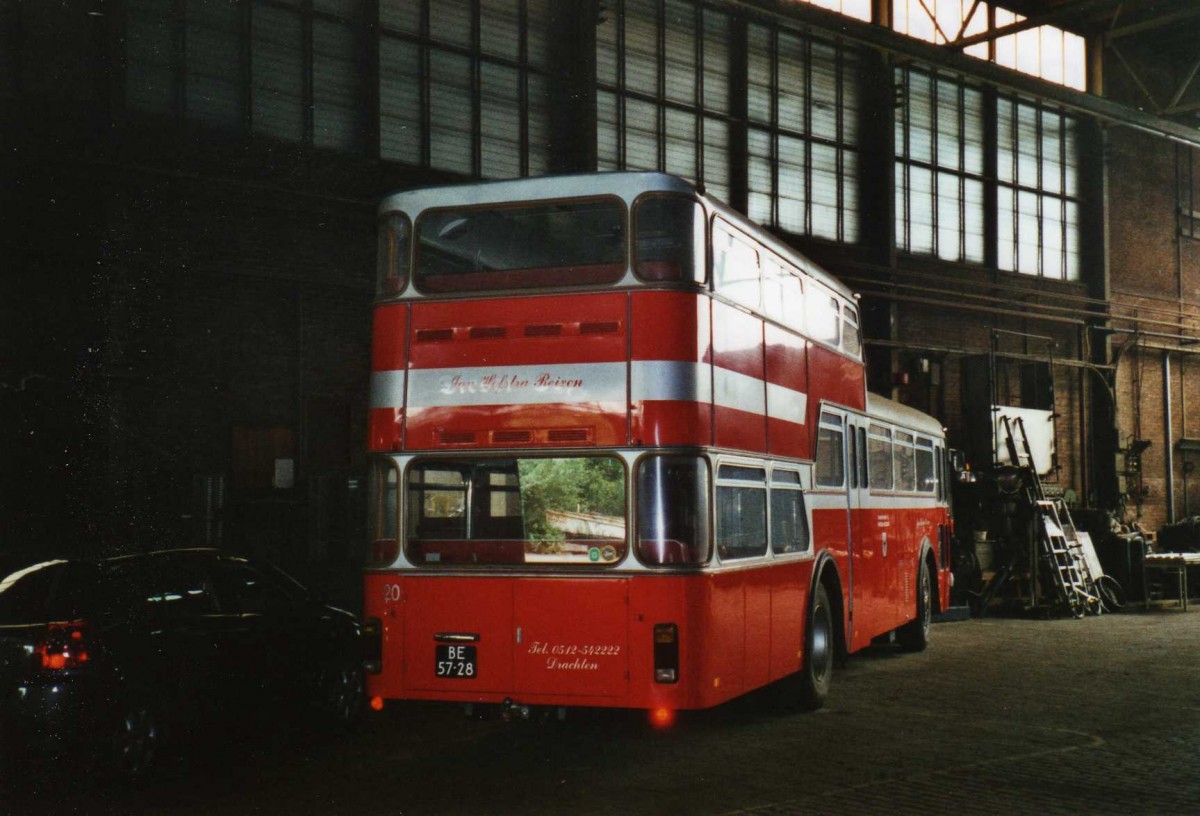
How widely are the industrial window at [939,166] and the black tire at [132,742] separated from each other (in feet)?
76.5

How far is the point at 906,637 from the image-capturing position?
17.9m

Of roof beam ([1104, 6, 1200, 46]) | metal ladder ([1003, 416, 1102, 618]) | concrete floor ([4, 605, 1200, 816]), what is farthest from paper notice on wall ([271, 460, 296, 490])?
roof beam ([1104, 6, 1200, 46])

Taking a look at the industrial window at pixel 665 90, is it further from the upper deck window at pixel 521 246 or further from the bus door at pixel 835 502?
the upper deck window at pixel 521 246

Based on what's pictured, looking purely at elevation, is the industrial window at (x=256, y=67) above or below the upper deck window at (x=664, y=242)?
above

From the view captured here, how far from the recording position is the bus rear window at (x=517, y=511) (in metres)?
9.60

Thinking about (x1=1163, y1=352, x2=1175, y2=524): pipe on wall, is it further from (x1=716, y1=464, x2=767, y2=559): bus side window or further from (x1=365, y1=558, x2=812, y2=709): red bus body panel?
(x1=365, y1=558, x2=812, y2=709): red bus body panel

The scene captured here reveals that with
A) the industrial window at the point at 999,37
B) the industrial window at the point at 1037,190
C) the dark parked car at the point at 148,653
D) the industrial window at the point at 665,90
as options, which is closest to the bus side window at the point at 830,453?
the dark parked car at the point at 148,653

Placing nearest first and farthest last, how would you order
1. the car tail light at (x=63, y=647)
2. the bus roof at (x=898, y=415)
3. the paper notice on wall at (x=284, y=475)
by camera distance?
the car tail light at (x=63, y=647)
the bus roof at (x=898, y=415)
the paper notice on wall at (x=284, y=475)

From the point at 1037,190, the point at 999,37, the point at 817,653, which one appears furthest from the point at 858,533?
the point at 1037,190

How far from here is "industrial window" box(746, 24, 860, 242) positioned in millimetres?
26969

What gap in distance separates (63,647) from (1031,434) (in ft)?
87.7

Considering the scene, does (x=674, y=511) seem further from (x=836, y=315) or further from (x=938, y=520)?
(x=938, y=520)

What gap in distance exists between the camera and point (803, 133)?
91.4 ft

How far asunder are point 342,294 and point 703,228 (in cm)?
1098
